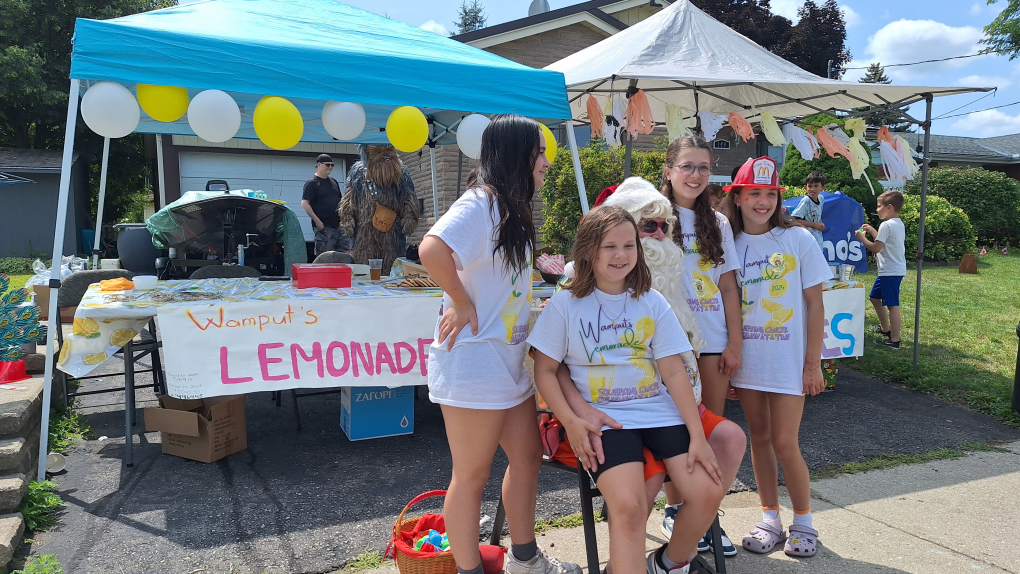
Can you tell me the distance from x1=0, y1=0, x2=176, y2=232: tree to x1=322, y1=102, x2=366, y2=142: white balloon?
60.2ft

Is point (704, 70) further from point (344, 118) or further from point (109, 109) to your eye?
point (109, 109)

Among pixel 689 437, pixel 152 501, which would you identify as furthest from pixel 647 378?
pixel 152 501

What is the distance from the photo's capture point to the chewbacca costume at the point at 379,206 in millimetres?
5566

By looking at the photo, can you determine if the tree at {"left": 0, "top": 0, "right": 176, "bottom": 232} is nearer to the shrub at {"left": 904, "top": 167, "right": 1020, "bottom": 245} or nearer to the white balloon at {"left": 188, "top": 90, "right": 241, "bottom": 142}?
the white balloon at {"left": 188, "top": 90, "right": 241, "bottom": 142}

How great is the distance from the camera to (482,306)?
6.96 feet

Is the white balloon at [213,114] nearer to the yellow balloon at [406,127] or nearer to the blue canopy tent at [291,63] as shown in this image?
the blue canopy tent at [291,63]

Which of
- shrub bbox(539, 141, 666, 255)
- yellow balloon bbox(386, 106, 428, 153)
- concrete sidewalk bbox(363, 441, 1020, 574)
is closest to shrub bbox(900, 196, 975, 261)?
shrub bbox(539, 141, 666, 255)

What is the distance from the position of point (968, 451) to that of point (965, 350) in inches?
129

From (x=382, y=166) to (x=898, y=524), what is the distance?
446 centimetres

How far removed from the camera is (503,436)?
231cm

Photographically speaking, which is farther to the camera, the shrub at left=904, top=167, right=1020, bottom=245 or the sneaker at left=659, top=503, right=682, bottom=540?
the shrub at left=904, top=167, right=1020, bottom=245

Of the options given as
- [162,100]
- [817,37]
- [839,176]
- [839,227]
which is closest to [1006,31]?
[817,37]

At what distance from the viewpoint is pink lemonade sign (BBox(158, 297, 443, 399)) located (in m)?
3.43

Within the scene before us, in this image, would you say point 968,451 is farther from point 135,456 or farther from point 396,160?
point 135,456
